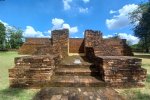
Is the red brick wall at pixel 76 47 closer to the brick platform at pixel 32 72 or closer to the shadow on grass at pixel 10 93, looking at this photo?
the brick platform at pixel 32 72

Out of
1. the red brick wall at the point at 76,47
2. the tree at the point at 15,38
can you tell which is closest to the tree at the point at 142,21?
the red brick wall at the point at 76,47

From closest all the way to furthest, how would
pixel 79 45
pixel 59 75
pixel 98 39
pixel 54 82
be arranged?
1. pixel 54 82
2. pixel 59 75
3. pixel 98 39
4. pixel 79 45

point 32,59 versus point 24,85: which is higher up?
point 32,59

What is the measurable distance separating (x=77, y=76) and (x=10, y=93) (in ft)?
7.30

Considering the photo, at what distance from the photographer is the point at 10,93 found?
6.31 meters

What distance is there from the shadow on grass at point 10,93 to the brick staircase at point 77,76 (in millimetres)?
936

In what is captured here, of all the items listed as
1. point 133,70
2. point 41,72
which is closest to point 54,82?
point 41,72

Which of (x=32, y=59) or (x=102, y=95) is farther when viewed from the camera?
(x=32, y=59)

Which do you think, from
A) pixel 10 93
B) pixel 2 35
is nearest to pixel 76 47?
pixel 10 93

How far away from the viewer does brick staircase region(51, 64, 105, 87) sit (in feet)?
22.9

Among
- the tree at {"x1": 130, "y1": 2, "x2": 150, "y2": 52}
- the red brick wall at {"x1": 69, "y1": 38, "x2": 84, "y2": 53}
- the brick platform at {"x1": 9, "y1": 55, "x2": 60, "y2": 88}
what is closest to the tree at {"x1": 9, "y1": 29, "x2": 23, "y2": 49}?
the tree at {"x1": 130, "y1": 2, "x2": 150, "y2": 52}

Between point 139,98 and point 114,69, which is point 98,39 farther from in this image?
point 139,98

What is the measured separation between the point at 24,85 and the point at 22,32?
57.4 meters

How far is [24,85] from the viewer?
7.09 meters
